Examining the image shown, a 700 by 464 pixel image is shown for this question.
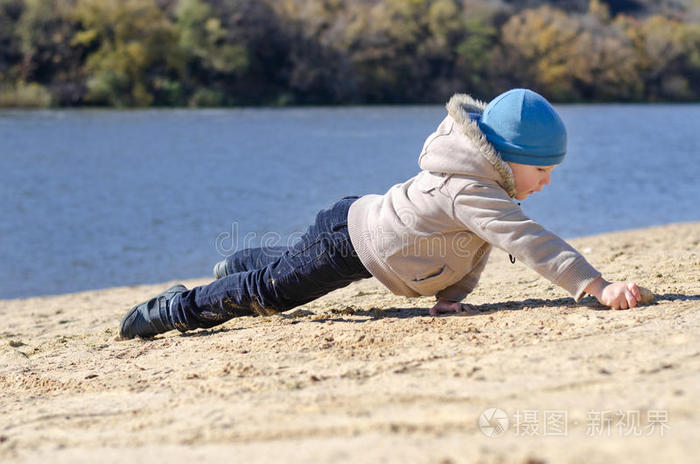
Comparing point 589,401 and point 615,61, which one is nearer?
point 589,401

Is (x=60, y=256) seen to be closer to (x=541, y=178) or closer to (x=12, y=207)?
(x=12, y=207)

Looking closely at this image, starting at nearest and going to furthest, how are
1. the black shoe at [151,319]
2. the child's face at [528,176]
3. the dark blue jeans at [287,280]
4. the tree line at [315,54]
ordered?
1. the child's face at [528,176]
2. the dark blue jeans at [287,280]
3. the black shoe at [151,319]
4. the tree line at [315,54]

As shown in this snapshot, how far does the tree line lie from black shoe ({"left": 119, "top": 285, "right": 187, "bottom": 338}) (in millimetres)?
33403

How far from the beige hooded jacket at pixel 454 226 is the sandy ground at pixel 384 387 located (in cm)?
19

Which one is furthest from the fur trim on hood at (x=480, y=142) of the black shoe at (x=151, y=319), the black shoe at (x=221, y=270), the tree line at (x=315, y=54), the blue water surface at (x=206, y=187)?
the tree line at (x=315, y=54)

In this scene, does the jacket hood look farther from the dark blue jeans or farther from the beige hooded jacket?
the dark blue jeans

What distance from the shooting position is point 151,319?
3.68 m

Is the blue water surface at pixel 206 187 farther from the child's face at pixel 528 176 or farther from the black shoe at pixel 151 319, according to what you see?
the child's face at pixel 528 176

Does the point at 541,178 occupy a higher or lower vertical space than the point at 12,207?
higher

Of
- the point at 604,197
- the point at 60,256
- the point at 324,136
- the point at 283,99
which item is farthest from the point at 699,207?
the point at 283,99

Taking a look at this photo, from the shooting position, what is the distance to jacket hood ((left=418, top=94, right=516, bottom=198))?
304 centimetres

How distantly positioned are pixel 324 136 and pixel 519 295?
19320 mm

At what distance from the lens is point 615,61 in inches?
2015

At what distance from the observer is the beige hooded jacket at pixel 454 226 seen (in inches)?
118
